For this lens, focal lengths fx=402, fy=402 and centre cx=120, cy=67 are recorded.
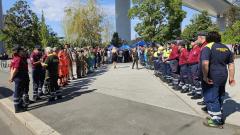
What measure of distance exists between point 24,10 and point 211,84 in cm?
5063

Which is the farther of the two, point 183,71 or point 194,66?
point 183,71

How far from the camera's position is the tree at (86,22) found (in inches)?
1885

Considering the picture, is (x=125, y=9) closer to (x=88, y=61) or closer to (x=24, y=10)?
(x=24, y=10)

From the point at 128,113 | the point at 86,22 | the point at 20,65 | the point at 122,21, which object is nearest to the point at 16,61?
the point at 20,65

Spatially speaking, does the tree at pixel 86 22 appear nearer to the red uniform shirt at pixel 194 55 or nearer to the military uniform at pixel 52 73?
the military uniform at pixel 52 73

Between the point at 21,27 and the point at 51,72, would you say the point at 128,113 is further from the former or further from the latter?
the point at 21,27

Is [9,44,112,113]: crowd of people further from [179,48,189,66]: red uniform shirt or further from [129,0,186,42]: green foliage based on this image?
[129,0,186,42]: green foliage

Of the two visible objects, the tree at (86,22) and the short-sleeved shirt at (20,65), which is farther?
the tree at (86,22)

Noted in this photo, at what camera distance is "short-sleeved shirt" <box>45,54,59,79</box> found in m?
12.1

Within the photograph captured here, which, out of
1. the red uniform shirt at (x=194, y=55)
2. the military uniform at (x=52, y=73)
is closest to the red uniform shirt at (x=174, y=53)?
the red uniform shirt at (x=194, y=55)

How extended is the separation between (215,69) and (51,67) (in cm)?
587

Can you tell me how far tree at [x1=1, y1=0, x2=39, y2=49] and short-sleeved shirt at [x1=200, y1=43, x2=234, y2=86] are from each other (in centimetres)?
4973

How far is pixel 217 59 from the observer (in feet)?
25.6

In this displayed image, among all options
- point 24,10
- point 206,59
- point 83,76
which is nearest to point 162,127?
point 206,59
